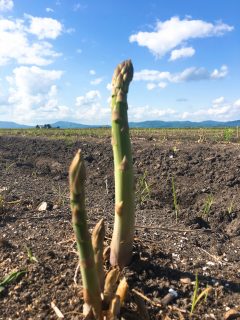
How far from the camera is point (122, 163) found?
2.18 metres

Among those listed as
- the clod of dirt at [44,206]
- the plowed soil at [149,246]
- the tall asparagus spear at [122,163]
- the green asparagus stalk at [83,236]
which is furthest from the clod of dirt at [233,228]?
the green asparagus stalk at [83,236]

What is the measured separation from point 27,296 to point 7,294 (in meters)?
0.13

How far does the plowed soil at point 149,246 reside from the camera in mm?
2207

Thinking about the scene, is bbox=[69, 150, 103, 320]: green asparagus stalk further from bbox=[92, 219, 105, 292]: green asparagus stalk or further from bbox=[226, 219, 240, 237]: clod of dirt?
bbox=[226, 219, 240, 237]: clod of dirt

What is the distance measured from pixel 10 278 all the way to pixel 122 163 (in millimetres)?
996

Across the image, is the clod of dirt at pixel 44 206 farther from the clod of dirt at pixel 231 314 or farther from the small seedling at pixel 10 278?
the clod of dirt at pixel 231 314


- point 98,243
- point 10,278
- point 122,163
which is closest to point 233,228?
point 122,163

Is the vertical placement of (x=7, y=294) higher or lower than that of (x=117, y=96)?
lower

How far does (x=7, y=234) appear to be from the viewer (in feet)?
10.0

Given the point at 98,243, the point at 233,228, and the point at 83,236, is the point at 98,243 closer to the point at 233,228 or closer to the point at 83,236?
the point at 83,236

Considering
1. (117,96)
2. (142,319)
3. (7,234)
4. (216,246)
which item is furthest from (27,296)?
(216,246)

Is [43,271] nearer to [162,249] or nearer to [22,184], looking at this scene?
[162,249]

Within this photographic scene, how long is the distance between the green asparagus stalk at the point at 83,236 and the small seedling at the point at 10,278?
646mm

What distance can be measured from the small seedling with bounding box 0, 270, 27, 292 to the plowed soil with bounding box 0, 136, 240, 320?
19 millimetres
